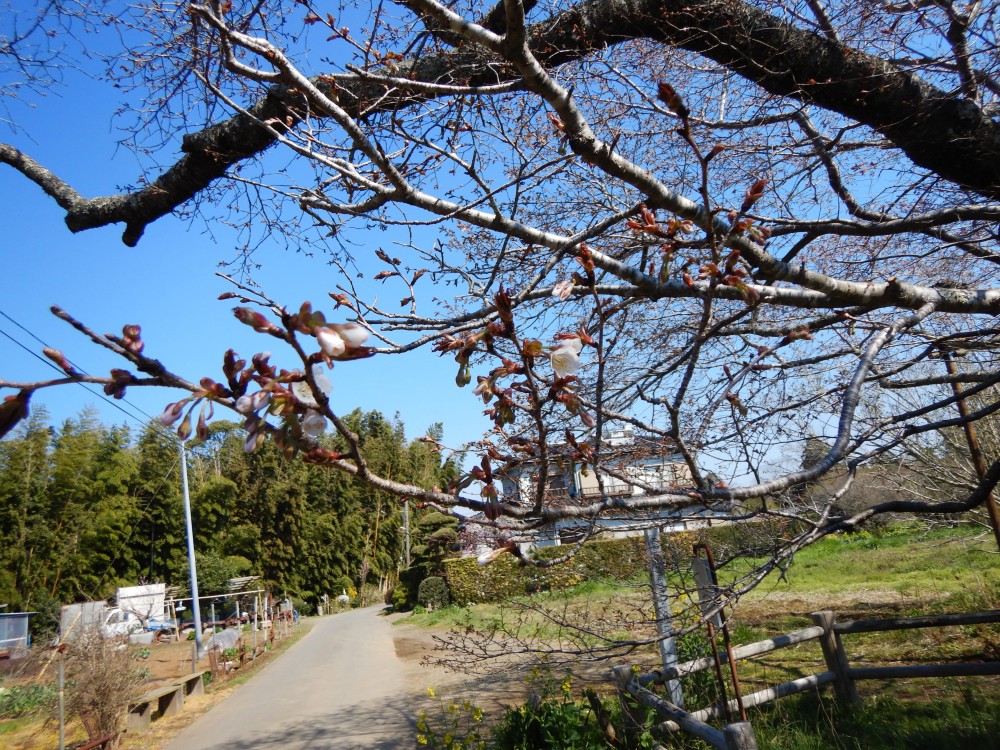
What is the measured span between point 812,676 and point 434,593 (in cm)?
1825

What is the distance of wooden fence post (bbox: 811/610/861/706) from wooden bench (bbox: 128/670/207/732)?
789 cm

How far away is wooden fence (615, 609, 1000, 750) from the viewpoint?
13.6 feet

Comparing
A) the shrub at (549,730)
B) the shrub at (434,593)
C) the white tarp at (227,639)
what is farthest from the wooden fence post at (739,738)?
the shrub at (434,593)

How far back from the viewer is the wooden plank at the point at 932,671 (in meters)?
4.36

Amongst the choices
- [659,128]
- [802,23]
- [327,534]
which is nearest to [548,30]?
[659,128]

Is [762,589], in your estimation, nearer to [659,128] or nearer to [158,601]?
[659,128]

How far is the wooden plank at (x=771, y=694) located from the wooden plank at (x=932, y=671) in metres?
0.24

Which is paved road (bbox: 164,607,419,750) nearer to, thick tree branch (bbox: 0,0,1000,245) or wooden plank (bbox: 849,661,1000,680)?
wooden plank (bbox: 849,661,1000,680)

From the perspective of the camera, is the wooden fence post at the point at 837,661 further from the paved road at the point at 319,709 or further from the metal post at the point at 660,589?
the paved road at the point at 319,709

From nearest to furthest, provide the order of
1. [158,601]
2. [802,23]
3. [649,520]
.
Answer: [649,520] → [802,23] → [158,601]

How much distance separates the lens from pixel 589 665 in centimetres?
885

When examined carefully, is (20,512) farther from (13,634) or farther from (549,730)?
(549,730)

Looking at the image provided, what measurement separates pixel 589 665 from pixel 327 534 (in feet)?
89.4

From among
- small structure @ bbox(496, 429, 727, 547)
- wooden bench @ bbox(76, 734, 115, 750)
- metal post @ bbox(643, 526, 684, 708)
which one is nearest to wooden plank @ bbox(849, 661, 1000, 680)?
metal post @ bbox(643, 526, 684, 708)
